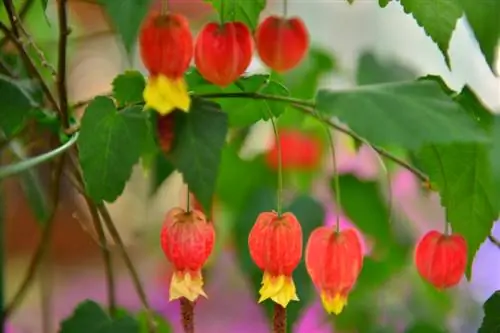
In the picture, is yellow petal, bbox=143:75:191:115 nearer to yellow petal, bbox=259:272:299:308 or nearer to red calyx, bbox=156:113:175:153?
red calyx, bbox=156:113:175:153

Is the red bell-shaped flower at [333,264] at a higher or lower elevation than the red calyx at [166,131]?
lower

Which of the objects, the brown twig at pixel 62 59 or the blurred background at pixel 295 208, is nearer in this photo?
the brown twig at pixel 62 59

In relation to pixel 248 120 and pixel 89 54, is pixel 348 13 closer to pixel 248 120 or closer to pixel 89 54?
pixel 89 54

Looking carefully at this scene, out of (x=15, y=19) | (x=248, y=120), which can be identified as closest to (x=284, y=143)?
(x=248, y=120)

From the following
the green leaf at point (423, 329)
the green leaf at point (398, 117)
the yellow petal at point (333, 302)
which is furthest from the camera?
the green leaf at point (423, 329)

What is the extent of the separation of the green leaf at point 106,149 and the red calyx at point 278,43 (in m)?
0.09

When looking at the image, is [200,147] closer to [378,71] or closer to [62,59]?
[62,59]

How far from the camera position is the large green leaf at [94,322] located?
50 cm

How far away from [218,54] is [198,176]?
0.21 feet

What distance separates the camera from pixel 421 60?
141 cm

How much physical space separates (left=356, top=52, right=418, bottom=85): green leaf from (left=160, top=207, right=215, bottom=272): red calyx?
1.14 feet

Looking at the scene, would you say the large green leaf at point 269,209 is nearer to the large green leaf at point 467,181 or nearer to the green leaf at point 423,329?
the green leaf at point 423,329

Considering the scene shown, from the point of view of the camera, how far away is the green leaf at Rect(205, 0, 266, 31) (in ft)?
1.33

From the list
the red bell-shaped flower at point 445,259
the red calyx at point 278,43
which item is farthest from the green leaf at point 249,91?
the red bell-shaped flower at point 445,259
